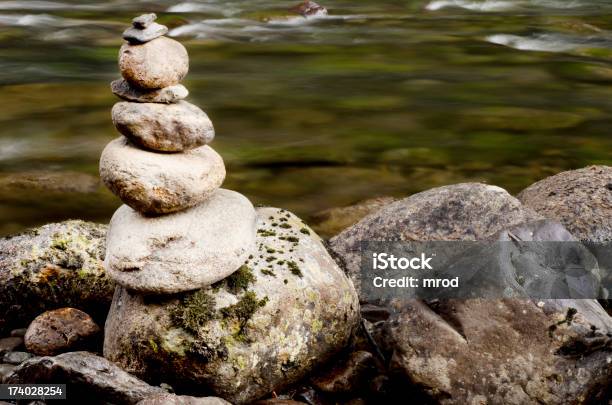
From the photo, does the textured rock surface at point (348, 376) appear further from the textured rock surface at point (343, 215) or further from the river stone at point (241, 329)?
the textured rock surface at point (343, 215)

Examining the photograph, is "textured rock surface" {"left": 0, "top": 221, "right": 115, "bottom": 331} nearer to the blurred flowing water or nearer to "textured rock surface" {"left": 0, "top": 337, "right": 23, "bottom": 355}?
"textured rock surface" {"left": 0, "top": 337, "right": 23, "bottom": 355}

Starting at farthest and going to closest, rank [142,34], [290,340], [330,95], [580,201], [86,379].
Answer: [330,95] < [580,201] < [290,340] < [142,34] < [86,379]

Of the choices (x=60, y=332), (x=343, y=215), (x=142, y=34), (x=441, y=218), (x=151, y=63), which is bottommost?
(x=343, y=215)

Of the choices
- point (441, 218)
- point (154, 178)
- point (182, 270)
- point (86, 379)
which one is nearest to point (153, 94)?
point (154, 178)

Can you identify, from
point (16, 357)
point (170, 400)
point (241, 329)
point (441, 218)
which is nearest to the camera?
point (170, 400)

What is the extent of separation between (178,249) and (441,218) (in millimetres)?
2833

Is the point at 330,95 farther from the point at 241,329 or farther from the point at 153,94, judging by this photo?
the point at 241,329

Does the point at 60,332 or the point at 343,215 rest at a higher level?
the point at 60,332

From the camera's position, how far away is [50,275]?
24.2 ft

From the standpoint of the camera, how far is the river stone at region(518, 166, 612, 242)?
8289 millimetres

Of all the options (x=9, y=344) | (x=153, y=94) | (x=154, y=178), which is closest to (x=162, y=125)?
(x=153, y=94)

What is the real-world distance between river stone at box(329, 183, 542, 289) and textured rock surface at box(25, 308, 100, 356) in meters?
2.30

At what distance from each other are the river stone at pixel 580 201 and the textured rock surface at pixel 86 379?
469cm

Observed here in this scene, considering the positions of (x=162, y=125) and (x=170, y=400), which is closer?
(x=170, y=400)
